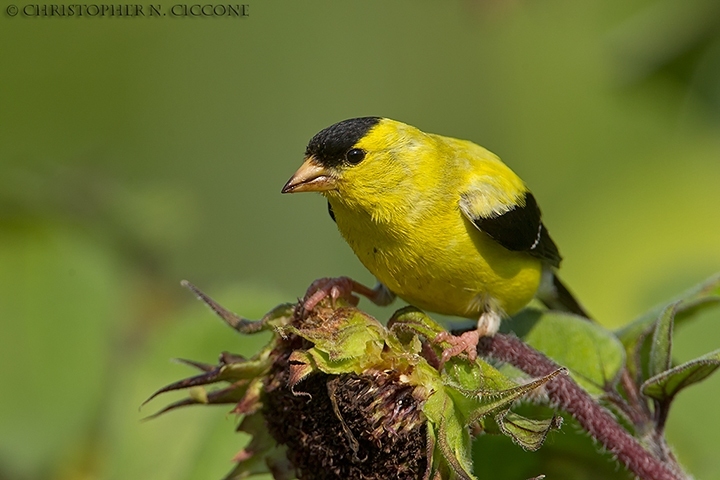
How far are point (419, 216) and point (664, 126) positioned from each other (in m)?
1.76

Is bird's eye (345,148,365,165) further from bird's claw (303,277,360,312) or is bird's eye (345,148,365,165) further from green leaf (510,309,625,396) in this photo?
green leaf (510,309,625,396)

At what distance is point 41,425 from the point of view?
2250mm

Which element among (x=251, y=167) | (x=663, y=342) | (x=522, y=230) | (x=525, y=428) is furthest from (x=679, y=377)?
(x=251, y=167)

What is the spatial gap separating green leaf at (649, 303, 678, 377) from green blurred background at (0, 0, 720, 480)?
0.45m

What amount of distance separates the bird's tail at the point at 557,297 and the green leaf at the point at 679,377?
649 mm

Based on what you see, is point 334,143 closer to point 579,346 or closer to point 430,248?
point 430,248

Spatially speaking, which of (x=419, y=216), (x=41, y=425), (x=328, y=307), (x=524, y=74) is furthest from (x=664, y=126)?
(x=41, y=425)

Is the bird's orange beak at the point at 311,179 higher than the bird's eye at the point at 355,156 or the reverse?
the reverse

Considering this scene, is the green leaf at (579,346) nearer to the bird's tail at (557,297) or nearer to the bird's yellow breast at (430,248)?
the bird's yellow breast at (430,248)

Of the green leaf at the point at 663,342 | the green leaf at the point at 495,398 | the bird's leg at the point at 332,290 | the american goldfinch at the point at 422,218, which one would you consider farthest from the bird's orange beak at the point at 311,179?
the green leaf at the point at 663,342

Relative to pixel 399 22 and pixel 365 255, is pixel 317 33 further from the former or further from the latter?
pixel 365 255

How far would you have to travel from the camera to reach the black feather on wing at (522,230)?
1.85 m

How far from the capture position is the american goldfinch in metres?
1.81

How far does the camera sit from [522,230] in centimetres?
194
